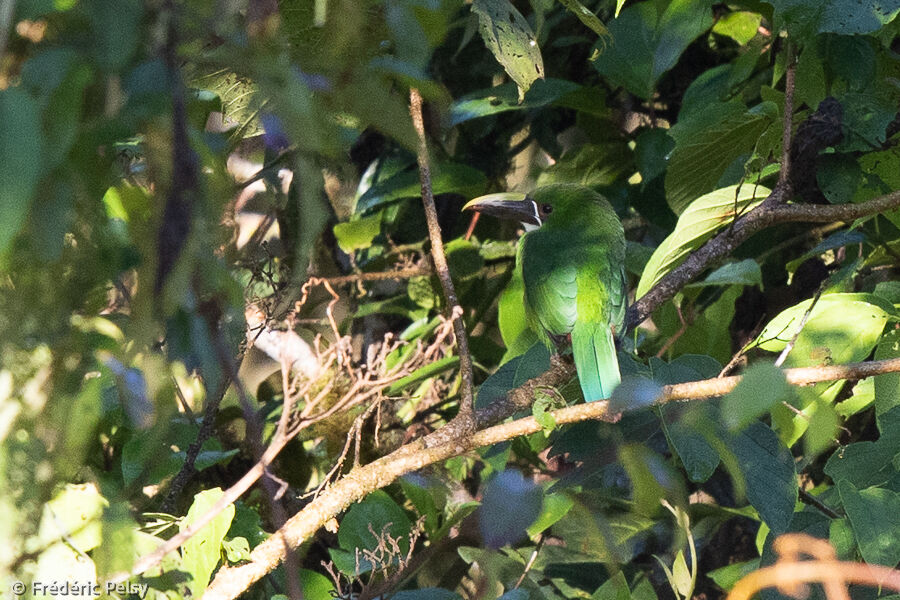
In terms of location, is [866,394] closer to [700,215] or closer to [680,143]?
[700,215]

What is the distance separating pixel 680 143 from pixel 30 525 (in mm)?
1399

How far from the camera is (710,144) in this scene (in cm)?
159

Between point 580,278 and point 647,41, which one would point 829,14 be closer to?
point 647,41

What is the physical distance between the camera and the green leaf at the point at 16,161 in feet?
1.01

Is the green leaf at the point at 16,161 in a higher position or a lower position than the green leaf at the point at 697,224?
higher

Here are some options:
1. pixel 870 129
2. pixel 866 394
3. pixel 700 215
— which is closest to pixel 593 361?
pixel 700 215

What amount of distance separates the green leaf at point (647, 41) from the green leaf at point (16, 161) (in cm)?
159

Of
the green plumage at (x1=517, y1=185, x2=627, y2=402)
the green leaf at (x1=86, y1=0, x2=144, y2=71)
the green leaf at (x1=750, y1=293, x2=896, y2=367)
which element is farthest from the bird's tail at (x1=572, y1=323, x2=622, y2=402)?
the green leaf at (x1=86, y1=0, x2=144, y2=71)

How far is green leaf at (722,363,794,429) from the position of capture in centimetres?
46

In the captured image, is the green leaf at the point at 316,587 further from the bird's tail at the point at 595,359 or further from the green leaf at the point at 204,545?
the bird's tail at the point at 595,359

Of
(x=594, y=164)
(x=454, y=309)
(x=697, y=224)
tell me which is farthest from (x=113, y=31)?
(x=594, y=164)

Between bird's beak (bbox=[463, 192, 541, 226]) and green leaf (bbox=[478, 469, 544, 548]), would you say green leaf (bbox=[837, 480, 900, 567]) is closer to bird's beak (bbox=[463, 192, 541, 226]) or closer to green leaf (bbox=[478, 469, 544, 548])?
green leaf (bbox=[478, 469, 544, 548])

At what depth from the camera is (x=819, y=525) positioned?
1.24 metres

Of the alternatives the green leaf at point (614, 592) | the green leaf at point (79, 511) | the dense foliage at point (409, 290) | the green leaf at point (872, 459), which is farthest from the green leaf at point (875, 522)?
the green leaf at point (79, 511)
